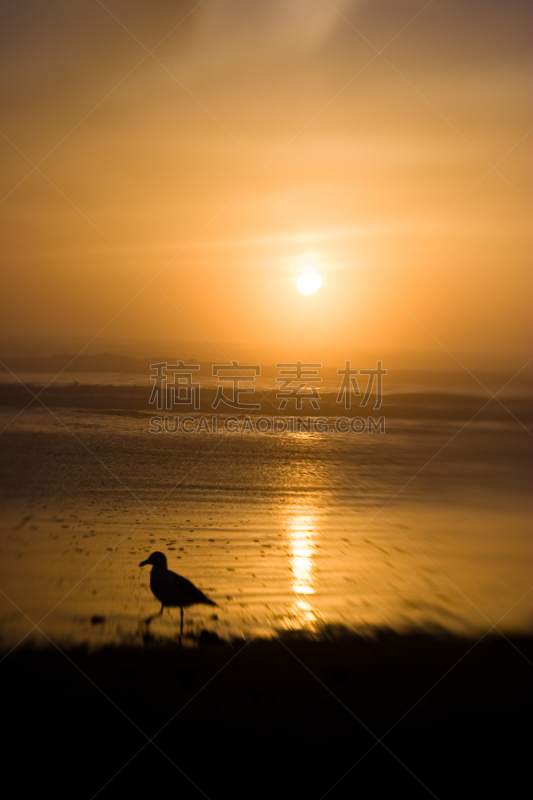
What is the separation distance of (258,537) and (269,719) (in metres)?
3.79

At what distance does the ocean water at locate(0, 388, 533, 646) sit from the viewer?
17.0 feet

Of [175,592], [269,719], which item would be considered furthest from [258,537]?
[269,719]

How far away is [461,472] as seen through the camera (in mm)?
11969

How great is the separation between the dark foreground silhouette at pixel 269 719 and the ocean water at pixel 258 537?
0.43 metres

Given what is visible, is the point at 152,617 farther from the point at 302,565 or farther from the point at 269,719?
the point at 302,565

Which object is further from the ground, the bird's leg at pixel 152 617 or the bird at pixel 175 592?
the bird at pixel 175 592

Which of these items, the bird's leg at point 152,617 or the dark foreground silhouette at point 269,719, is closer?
the dark foreground silhouette at point 269,719

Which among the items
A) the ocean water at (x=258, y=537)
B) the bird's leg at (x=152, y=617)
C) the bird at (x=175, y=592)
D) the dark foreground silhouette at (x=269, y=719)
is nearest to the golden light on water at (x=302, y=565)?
the ocean water at (x=258, y=537)

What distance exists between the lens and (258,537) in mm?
7418

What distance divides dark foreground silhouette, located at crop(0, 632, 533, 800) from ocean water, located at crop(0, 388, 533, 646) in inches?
16.8

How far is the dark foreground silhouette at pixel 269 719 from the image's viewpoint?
10.4 ft

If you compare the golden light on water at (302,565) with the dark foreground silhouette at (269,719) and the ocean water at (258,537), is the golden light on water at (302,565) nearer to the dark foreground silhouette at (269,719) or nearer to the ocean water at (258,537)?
the ocean water at (258,537)

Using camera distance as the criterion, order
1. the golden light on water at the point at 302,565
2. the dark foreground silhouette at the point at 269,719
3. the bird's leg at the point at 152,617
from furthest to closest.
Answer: the golden light on water at the point at 302,565 < the bird's leg at the point at 152,617 < the dark foreground silhouette at the point at 269,719

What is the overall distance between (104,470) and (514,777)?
8.89 m
